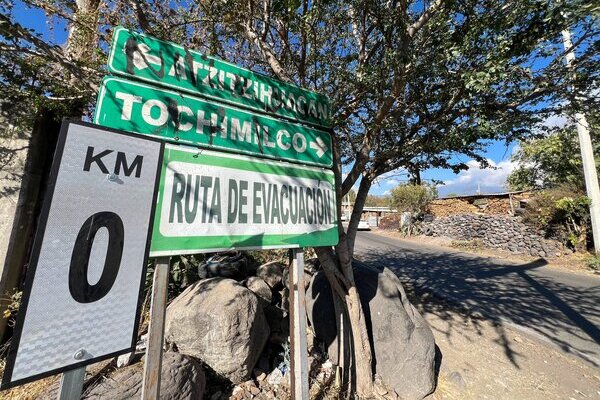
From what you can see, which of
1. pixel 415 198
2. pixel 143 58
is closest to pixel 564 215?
pixel 415 198

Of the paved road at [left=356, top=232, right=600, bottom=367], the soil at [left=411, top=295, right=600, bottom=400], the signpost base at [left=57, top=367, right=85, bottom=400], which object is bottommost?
Answer: the soil at [left=411, top=295, right=600, bottom=400]

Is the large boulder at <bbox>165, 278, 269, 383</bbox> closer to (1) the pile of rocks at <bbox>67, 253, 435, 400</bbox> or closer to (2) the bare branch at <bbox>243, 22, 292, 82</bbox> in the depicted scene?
(1) the pile of rocks at <bbox>67, 253, 435, 400</bbox>

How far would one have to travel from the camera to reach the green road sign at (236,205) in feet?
5.71

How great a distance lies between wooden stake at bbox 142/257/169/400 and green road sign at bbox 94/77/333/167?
2.91 feet

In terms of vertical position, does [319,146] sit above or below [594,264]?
above

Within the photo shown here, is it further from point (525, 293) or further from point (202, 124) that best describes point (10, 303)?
point (525, 293)

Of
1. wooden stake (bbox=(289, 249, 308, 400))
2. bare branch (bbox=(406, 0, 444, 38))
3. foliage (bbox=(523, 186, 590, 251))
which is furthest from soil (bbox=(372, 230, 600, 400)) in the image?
foliage (bbox=(523, 186, 590, 251))

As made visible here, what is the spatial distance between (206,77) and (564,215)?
1474cm

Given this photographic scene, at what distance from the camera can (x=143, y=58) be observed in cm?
182

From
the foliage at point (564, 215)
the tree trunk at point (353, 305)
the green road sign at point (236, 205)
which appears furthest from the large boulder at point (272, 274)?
the foliage at point (564, 215)

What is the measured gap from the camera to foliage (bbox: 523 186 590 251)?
10.5 meters

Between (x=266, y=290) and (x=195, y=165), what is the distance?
3.35m

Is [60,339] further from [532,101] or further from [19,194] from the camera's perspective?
[532,101]

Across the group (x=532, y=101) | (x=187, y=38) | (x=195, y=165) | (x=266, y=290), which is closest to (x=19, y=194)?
(x=187, y=38)
